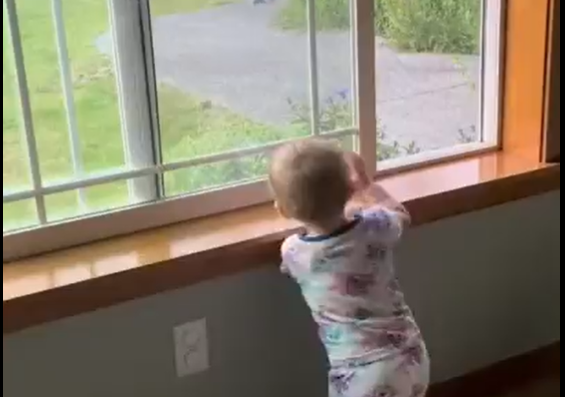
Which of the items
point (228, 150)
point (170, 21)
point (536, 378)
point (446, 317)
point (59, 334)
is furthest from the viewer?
point (536, 378)

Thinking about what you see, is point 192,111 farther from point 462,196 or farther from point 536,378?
point 536,378

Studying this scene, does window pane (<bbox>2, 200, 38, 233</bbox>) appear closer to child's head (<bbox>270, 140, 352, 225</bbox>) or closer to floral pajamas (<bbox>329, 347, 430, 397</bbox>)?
child's head (<bbox>270, 140, 352, 225</bbox>)

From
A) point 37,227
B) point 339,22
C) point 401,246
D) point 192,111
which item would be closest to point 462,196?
point 401,246

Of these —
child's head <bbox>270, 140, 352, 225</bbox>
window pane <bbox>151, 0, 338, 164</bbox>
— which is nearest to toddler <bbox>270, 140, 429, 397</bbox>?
child's head <bbox>270, 140, 352, 225</bbox>

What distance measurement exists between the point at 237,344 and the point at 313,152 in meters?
0.43

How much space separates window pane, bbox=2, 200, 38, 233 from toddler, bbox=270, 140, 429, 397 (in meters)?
0.43

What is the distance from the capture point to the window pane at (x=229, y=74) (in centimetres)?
190

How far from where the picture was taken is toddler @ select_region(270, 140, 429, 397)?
1.76m

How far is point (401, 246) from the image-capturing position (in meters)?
2.11

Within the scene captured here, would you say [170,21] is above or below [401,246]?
above

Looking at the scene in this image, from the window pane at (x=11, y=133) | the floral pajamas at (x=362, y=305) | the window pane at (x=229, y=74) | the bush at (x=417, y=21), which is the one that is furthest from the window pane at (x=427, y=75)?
the window pane at (x=11, y=133)

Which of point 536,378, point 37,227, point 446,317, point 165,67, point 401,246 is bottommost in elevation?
point 536,378

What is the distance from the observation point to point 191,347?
1.89m

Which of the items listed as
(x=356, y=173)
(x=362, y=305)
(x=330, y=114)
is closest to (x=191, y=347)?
(x=362, y=305)
